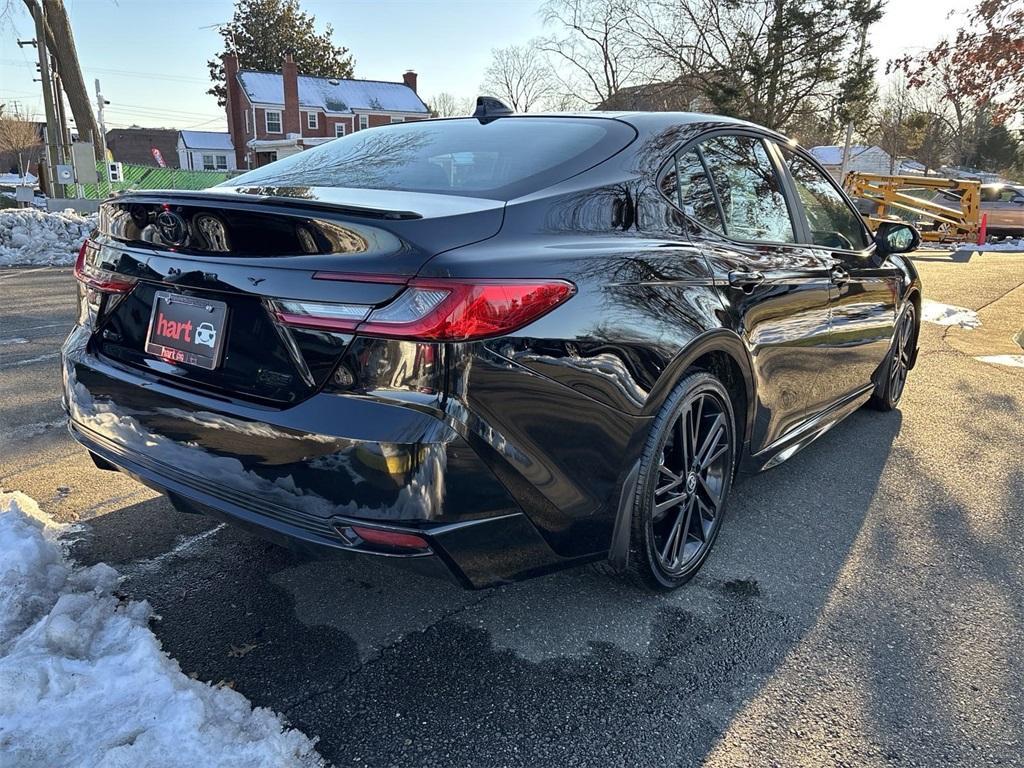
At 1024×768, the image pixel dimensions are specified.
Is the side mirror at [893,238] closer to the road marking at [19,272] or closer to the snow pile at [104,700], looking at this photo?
the snow pile at [104,700]

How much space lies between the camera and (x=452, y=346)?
5.69ft

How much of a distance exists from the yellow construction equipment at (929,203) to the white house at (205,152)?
1852 inches

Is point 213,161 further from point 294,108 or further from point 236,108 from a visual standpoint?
point 294,108

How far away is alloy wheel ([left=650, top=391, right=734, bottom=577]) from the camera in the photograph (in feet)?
8.20

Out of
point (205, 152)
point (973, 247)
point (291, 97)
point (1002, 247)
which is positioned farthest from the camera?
point (205, 152)

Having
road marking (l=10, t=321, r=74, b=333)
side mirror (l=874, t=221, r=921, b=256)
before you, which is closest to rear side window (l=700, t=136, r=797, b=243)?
side mirror (l=874, t=221, r=921, b=256)

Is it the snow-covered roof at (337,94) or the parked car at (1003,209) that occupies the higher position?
the snow-covered roof at (337,94)

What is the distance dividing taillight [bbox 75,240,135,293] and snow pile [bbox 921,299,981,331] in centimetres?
803

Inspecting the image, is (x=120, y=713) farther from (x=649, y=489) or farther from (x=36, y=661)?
(x=649, y=489)

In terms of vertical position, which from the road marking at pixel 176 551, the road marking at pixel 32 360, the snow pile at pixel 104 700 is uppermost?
the road marking at pixel 32 360

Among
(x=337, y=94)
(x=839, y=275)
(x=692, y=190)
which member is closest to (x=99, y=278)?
(x=692, y=190)

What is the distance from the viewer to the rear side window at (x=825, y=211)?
139 inches

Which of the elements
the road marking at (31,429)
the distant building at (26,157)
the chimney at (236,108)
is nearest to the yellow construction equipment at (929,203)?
the road marking at (31,429)

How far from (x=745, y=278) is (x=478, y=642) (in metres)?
1.58
